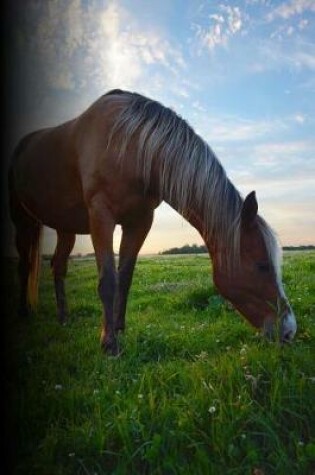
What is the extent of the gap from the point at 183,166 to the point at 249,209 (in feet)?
1.07

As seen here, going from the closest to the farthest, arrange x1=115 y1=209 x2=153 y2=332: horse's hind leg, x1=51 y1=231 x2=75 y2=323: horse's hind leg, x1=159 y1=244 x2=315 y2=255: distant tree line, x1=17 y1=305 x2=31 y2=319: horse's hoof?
x1=17 y1=305 x2=31 y2=319: horse's hoof → x1=51 y1=231 x2=75 y2=323: horse's hind leg → x1=159 y1=244 x2=315 y2=255: distant tree line → x1=115 y1=209 x2=153 y2=332: horse's hind leg

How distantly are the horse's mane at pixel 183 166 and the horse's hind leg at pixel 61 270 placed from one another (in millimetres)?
479

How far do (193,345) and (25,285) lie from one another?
58 cm

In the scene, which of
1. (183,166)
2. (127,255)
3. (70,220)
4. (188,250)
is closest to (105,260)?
(127,255)

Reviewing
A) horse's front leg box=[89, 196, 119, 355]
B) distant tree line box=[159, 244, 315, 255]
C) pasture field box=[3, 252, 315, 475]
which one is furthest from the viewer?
horse's front leg box=[89, 196, 119, 355]

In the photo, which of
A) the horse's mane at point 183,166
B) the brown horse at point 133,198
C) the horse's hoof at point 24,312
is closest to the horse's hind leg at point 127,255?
the brown horse at point 133,198

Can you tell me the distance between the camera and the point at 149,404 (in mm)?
1184

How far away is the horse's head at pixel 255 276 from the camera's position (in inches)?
69.0

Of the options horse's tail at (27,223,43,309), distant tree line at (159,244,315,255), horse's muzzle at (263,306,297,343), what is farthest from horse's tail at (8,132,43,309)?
horse's muzzle at (263,306,297,343)

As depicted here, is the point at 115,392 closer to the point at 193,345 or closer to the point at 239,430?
the point at 239,430

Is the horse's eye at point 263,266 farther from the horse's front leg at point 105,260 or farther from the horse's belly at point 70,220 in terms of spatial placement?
the horse's belly at point 70,220

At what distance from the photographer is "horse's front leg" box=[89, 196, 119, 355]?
5.54ft

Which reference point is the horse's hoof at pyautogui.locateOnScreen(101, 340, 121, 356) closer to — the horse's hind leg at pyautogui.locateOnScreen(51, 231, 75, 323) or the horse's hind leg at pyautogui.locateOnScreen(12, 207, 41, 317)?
the horse's hind leg at pyautogui.locateOnScreen(51, 231, 75, 323)

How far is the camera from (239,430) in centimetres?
109
